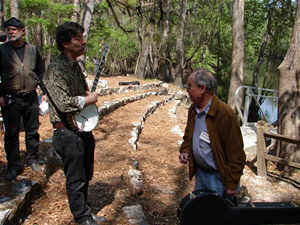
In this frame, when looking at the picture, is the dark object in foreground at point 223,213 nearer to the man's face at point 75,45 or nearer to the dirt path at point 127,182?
the dirt path at point 127,182

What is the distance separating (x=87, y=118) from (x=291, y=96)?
548cm

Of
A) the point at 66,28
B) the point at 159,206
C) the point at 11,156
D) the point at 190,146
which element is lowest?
the point at 159,206

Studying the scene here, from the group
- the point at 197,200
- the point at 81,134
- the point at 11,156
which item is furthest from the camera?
the point at 11,156

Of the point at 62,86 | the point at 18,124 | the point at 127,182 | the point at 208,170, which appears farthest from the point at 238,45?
the point at 62,86

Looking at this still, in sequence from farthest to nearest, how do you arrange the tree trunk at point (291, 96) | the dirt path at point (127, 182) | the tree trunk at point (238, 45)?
the tree trunk at point (238, 45) < the tree trunk at point (291, 96) < the dirt path at point (127, 182)

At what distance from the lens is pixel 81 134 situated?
8.20 feet

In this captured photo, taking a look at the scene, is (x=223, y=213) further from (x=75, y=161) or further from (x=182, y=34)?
(x=182, y=34)

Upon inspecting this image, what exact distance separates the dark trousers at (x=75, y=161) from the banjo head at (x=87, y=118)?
0.23 feet

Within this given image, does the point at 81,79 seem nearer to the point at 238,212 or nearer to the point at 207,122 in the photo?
the point at 207,122


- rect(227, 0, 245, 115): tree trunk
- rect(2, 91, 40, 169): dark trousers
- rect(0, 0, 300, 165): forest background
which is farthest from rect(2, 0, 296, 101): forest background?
rect(2, 91, 40, 169): dark trousers

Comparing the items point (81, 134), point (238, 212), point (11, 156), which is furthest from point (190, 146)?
point (11, 156)

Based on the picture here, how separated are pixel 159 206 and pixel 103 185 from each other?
82cm

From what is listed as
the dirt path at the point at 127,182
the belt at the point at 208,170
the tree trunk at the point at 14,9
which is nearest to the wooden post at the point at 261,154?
the dirt path at the point at 127,182

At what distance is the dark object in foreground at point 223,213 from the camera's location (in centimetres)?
203
